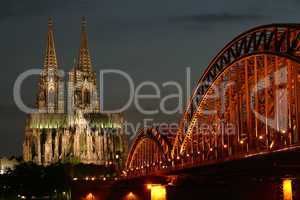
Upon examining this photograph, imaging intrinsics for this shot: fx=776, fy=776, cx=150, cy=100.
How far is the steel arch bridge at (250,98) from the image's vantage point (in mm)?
50219

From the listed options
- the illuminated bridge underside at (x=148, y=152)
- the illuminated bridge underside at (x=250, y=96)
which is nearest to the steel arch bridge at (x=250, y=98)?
the illuminated bridge underside at (x=250, y=96)

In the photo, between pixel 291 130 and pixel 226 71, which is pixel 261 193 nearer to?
pixel 226 71

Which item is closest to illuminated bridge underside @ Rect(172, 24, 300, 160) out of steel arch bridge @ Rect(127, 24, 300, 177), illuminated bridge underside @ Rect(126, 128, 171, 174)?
steel arch bridge @ Rect(127, 24, 300, 177)

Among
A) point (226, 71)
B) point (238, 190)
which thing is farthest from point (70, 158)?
point (226, 71)

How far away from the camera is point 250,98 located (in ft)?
197

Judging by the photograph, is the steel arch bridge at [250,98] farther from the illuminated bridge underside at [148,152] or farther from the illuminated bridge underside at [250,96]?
the illuminated bridge underside at [148,152]

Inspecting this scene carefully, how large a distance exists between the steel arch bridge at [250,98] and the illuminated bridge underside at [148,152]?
691 inches

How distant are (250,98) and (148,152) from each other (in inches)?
2166

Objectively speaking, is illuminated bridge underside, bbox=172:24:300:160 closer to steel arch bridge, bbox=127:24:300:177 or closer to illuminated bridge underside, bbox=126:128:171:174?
steel arch bridge, bbox=127:24:300:177

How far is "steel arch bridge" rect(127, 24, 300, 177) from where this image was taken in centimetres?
5022

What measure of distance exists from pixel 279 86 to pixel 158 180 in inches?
1288

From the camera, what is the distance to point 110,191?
112562 millimetres

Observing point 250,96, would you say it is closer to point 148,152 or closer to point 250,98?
point 250,98

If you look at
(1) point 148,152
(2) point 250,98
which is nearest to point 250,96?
(2) point 250,98
